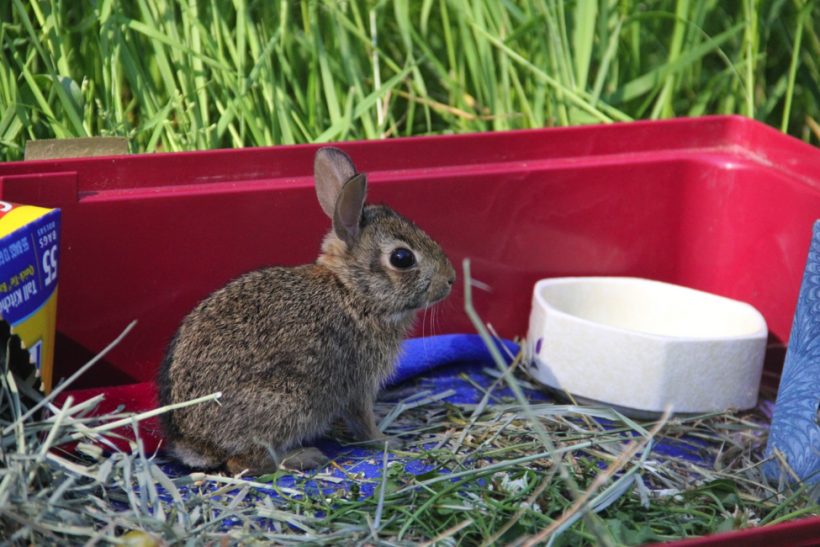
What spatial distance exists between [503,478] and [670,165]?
1.79 m

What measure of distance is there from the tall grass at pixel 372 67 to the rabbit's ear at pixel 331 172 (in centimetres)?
75

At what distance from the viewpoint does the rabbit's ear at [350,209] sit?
2.82 meters

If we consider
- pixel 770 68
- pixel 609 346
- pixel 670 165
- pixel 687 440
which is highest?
pixel 770 68

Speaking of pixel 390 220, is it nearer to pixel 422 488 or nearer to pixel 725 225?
pixel 422 488

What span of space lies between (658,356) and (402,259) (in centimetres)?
102

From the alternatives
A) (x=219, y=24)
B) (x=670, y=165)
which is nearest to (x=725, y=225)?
(x=670, y=165)

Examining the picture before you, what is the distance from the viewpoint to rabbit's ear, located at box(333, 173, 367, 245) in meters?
2.82

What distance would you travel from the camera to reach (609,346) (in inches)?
131

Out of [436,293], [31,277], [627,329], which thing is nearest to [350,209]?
[436,293]

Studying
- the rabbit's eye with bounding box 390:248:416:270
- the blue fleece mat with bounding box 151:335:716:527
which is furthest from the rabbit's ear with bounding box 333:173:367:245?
the blue fleece mat with bounding box 151:335:716:527

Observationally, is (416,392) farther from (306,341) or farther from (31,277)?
(31,277)

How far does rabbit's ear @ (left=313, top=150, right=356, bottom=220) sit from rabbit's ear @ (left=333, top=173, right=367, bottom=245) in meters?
0.06

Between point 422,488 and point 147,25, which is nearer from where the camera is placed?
point 422,488

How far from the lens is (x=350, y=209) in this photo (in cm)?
294
